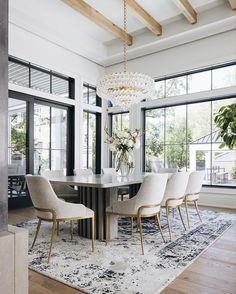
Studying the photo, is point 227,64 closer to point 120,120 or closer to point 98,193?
point 120,120

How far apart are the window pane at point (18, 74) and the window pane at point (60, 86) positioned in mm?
746

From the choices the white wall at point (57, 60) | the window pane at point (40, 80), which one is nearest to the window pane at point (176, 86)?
the white wall at point (57, 60)

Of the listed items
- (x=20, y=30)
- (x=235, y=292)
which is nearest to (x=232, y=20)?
(x=20, y=30)

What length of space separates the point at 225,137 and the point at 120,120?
3569 mm

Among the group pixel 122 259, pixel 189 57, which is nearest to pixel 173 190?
pixel 122 259

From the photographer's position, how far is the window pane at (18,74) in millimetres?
5067

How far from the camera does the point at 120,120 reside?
23.9 ft

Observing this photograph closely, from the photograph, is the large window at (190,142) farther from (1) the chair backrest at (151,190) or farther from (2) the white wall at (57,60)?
(1) the chair backrest at (151,190)

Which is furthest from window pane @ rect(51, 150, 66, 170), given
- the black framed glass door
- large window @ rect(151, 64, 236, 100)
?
large window @ rect(151, 64, 236, 100)

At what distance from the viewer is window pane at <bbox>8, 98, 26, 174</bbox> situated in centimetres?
508

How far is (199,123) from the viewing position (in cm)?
592

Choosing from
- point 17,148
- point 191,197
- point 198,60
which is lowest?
point 191,197

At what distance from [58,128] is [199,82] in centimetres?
348

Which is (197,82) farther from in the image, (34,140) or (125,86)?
(34,140)
